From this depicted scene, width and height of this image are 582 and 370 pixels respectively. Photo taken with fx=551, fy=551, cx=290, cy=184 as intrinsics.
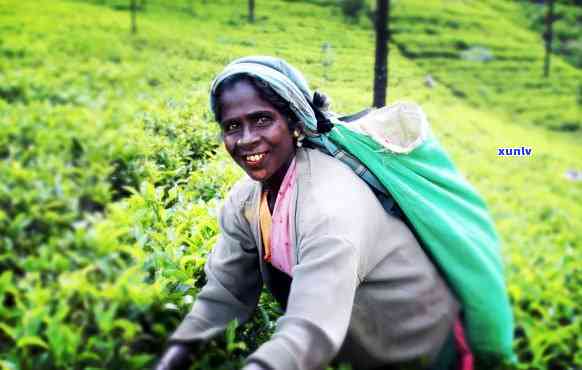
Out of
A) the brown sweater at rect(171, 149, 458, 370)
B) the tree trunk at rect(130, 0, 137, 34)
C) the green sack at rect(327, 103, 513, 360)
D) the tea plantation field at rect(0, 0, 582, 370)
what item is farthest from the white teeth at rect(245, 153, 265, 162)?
the tree trunk at rect(130, 0, 137, 34)

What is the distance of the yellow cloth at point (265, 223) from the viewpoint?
1.68 meters

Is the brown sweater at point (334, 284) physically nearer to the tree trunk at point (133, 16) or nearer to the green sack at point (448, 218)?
the green sack at point (448, 218)

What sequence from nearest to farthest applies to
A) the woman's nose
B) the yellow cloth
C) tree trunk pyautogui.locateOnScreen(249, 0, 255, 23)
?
the woman's nose
the yellow cloth
tree trunk pyautogui.locateOnScreen(249, 0, 255, 23)

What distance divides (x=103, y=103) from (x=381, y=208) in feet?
Result: 4.17

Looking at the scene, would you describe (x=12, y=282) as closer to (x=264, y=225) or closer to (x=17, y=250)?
(x=17, y=250)

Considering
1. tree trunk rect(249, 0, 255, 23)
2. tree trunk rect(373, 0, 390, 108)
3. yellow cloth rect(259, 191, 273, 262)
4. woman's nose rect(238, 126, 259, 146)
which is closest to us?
woman's nose rect(238, 126, 259, 146)

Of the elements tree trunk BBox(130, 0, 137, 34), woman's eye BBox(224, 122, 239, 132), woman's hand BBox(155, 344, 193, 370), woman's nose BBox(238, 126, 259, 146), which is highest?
tree trunk BBox(130, 0, 137, 34)

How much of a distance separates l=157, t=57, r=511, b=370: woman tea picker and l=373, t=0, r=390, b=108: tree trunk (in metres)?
1.35

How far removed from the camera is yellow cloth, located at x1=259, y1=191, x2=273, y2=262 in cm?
168

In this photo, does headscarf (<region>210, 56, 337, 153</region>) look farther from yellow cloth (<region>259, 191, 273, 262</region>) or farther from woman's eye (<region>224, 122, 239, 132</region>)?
yellow cloth (<region>259, 191, 273, 262</region>)

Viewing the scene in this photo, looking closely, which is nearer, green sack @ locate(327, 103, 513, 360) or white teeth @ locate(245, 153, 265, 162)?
green sack @ locate(327, 103, 513, 360)

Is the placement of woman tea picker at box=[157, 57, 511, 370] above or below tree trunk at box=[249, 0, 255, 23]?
below

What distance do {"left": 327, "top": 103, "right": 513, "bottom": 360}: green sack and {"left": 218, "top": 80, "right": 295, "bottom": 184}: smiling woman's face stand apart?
0.20m

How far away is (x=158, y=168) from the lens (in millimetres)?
2480
